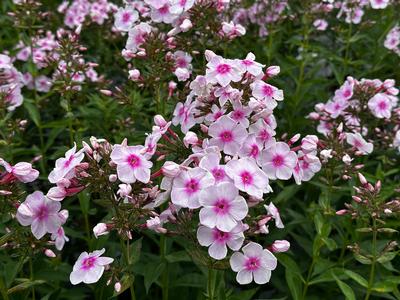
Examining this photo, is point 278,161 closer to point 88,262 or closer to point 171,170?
point 171,170

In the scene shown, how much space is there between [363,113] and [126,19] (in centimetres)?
189

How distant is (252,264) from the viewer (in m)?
2.59

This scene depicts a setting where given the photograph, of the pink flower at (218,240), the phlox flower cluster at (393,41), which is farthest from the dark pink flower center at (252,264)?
the phlox flower cluster at (393,41)

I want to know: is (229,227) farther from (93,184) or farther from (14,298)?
(14,298)

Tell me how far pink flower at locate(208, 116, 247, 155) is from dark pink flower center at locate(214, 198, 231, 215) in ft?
1.19

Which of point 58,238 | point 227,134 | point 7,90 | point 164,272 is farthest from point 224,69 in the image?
point 7,90

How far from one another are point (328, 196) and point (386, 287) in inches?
26.0

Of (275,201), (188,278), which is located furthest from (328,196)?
(188,278)

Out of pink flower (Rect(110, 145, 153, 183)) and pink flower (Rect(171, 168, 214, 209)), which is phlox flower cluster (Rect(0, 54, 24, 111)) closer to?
pink flower (Rect(110, 145, 153, 183))

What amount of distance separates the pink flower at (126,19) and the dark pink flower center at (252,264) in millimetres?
2167

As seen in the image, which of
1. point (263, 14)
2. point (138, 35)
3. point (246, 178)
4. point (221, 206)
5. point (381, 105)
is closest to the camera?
point (221, 206)

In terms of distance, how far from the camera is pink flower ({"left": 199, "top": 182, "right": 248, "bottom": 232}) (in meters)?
2.38

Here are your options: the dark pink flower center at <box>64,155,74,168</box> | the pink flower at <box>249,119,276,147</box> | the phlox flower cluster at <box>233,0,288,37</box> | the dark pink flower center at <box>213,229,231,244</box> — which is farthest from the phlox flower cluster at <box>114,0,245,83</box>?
the phlox flower cluster at <box>233,0,288,37</box>

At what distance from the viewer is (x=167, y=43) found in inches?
141
